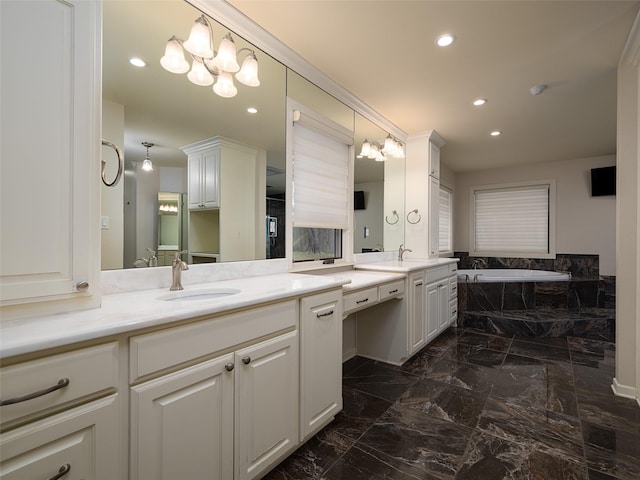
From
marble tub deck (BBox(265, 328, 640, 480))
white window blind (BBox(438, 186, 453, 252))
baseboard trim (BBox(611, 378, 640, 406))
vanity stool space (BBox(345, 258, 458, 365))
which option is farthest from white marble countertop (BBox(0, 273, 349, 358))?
white window blind (BBox(438, 186, 453, 252))

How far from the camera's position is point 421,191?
3.79 meters

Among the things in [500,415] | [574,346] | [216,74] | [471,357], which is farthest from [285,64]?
[574,346]

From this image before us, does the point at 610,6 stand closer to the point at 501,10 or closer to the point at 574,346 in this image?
the point at 501,10

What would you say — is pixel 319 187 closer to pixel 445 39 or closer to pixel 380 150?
pixel 380 150

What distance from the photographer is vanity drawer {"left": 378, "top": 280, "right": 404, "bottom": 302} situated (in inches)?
94.3

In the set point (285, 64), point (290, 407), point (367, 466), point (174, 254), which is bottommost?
point (367, 466)

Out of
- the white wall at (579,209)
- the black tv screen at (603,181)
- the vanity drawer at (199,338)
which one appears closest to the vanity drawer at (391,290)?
the vanity drawer at (199,338)

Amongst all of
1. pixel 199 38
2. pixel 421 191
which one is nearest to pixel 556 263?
pixel 421 191

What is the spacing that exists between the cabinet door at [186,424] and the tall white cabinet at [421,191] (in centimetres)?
313

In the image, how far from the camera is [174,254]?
1606 mm

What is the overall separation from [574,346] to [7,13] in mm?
4659

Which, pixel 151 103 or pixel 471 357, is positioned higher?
pixel 151 103

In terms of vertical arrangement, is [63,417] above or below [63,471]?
above

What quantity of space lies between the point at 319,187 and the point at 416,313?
151cm
